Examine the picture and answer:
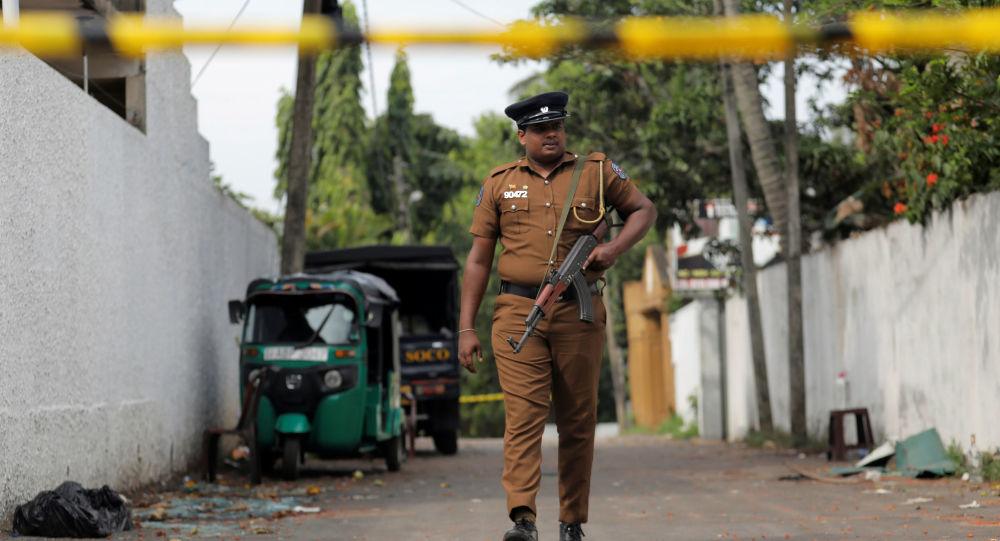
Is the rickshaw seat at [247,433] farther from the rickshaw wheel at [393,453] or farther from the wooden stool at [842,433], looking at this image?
the wooden stool at [842,433]

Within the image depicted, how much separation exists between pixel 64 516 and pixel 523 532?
3.77 meters

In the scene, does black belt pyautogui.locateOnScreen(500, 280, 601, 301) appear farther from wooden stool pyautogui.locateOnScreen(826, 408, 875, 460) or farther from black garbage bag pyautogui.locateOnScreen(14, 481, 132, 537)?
wooden stool pyautogui.locateOnScreen(826, 408, 875, 460)

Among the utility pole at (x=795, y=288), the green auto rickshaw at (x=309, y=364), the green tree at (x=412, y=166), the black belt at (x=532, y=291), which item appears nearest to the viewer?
the black belt at (x=532, y=291)

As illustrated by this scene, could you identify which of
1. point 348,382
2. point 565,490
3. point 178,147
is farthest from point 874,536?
point 178,147

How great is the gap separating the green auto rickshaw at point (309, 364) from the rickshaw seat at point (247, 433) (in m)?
0.04

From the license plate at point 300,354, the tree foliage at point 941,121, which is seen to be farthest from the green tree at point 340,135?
the tree foliage at point 941,121

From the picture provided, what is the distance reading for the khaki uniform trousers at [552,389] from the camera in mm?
6480

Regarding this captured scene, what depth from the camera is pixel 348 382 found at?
1389 centimetres

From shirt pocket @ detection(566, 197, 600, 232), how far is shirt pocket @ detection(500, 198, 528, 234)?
215mm

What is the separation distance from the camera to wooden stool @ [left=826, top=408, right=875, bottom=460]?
1488cm

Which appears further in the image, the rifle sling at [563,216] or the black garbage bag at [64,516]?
the black garbage bag at [64,516]

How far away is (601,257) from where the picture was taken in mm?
6504

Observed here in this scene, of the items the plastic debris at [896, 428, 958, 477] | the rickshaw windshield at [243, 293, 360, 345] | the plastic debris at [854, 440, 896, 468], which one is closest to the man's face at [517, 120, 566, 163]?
the plastic debris at [896, 428, 958, 477]

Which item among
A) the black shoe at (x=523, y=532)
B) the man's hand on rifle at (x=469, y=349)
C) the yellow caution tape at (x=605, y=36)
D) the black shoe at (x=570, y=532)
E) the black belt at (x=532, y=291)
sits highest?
the yellow caution tape at (x=605, y=36)
